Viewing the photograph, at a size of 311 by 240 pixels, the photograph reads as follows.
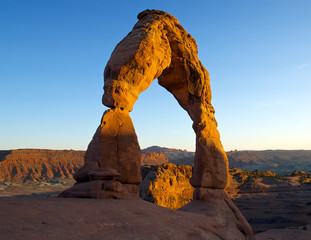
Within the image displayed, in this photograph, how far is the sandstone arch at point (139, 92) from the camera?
5.23 metres

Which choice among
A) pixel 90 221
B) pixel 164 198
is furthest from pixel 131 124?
pixel 164 198

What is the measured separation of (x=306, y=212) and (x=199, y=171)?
10459 mm

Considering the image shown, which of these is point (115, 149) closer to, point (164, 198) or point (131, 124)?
point (131, 124)

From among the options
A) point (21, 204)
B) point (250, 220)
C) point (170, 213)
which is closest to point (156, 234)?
point (170, 213)

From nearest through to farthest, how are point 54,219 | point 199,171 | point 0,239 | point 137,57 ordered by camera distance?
point 0,239, point 54,219, point 137,57, point 199,171

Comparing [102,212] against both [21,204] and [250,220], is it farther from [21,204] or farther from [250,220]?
[250,220]

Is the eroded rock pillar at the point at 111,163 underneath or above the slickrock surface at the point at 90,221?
above

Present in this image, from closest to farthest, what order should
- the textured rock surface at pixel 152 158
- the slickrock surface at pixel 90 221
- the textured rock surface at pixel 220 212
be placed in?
1. the slickrock surface at pixel 90 221
2. the textured rock surface at pixel 220 212
3. the textured rock surface at pixel 152 158

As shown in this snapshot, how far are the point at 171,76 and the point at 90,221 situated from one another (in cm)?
621

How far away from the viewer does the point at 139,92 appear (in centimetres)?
634

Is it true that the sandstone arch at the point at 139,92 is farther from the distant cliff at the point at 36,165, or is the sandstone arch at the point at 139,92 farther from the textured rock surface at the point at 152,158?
the textured rock surface at the point at 152,158

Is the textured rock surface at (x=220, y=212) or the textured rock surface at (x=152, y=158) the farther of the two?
the textured rock surface at (x=152, y=158)

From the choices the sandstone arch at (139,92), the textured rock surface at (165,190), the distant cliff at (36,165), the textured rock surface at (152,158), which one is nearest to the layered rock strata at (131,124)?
the sandstone arch at (139,92)

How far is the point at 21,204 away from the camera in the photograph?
3109 mm
